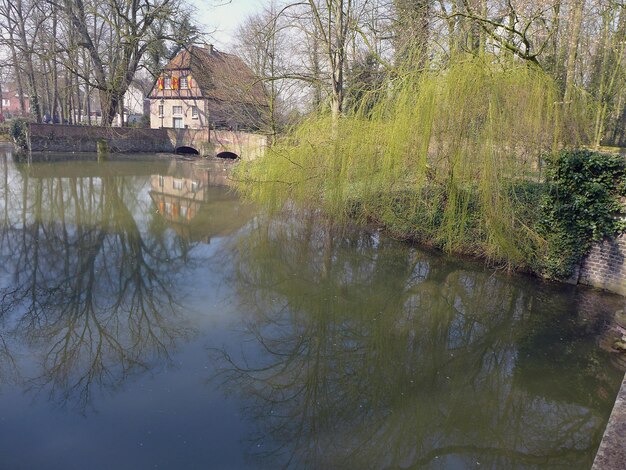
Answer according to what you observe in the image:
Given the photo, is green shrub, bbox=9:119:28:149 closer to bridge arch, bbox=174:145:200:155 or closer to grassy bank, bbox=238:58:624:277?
bridge arch, bbox=174:145:200:155

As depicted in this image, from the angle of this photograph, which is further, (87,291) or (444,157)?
(444,157)

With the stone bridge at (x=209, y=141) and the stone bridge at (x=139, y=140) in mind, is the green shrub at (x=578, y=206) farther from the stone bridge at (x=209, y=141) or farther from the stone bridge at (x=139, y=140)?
the stone bridge at (x=209, y=141)

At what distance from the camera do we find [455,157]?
9.75 m

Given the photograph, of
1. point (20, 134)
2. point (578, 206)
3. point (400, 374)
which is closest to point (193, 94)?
point (20, 134)

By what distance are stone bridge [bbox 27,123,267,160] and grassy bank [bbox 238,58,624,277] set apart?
15.7m

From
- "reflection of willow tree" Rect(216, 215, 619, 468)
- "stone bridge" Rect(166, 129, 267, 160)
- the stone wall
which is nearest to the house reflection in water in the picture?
"reflection of willow tree" Rect(216, 215, 619, 468)

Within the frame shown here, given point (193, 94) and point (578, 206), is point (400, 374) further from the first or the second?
point (193, 94)

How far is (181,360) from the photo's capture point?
5.82 m

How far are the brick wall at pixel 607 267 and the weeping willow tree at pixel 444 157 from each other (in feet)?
3.31

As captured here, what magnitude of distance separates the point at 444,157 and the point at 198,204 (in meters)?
8.85

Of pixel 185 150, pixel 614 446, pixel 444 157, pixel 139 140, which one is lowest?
pixel 614 446

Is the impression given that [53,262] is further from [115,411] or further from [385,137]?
[385,137]

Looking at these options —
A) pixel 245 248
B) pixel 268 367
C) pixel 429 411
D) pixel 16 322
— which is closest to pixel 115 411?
pixel 268 367

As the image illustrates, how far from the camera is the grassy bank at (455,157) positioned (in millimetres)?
9195
